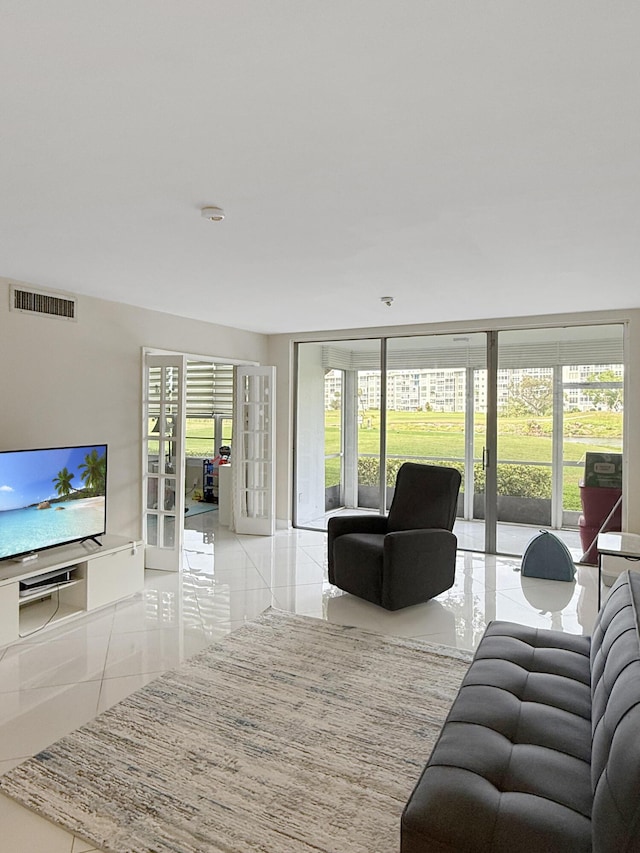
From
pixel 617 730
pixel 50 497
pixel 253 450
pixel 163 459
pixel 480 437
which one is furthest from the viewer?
pixel 253 450

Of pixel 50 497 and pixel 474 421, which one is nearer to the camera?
pixel 50 497

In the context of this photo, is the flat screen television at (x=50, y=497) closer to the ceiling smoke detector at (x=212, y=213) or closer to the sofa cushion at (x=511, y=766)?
the ceiling smoke detector at (x=212, y=213)

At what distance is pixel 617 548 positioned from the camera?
3.83 m

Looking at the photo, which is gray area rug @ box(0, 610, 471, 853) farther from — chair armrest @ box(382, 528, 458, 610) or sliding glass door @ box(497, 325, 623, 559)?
sliding glass door @ box(497, 325, 623, 559)

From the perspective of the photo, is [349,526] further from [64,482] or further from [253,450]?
[253,450]

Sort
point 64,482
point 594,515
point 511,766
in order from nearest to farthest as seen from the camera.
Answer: point 511,766 < point 64,482 < point 594,515

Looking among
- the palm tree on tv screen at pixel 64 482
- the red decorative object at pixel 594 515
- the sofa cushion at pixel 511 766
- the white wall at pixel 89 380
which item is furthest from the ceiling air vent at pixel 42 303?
the red decorative object at pixel 594 515

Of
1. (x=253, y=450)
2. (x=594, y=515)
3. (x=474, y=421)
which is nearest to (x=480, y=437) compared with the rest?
(x=474, y=421)

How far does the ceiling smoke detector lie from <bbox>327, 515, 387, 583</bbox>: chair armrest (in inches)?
106

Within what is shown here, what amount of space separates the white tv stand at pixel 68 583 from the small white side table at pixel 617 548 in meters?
3.33

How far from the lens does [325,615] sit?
4098 mm

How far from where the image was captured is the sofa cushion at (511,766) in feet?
4.72

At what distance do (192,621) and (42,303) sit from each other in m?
2.59

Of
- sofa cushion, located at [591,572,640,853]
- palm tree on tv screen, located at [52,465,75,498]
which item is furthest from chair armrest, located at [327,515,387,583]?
sofa cushion, located at [591,572,640,853]
